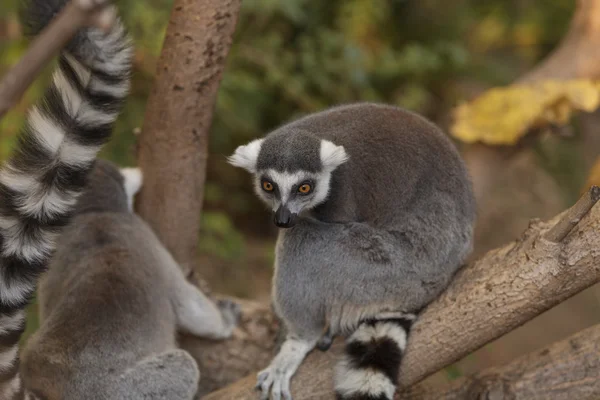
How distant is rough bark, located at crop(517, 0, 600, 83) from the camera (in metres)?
5.75

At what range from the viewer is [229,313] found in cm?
477

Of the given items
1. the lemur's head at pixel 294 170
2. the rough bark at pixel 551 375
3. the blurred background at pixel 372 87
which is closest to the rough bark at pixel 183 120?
the lemur's head at pixel 294 170

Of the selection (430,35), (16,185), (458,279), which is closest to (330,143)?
(458,279)

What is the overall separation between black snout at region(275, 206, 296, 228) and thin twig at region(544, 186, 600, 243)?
1.23 metres

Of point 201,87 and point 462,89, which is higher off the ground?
point 462,89

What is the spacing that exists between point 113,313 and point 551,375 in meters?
2.41

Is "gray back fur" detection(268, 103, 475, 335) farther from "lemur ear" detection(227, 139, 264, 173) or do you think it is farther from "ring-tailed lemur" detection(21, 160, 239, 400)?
"ring-tailed lemur" detection(21, 160, 239, 400)

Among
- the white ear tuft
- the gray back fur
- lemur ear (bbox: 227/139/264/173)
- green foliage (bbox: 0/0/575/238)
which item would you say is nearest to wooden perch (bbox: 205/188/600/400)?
the gray back fur

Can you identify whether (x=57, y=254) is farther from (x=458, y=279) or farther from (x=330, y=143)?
(x=458, y=279)

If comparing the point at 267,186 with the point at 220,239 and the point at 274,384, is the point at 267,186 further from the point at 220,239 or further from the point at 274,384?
the point at 220,239

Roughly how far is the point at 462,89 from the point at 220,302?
5.15 m

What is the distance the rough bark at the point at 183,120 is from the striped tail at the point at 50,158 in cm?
91

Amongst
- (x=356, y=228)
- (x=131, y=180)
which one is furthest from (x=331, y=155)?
(x=131, y=180)

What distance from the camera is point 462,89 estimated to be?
28.5 ft
